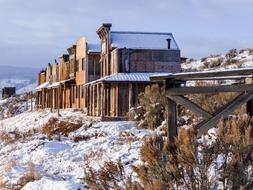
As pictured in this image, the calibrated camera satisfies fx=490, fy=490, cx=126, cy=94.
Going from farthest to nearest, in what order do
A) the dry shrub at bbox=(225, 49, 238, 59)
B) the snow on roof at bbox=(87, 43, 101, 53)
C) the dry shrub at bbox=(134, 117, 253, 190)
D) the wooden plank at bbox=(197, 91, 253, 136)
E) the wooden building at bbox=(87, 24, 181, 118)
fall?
the dry shrub at bbox=(225, 49, 238, 59) < the snow on roof at bbox=(87, 43, 101, 53) < the wooden building at bbox=(87, 24, 181, 118) < the wooden plank at bbox=(197, 91, 253, 136) < the dry shrub at bbox=(134, 117, 253, 190)

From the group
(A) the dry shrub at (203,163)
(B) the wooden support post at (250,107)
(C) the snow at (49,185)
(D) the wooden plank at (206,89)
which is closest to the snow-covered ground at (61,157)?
(C) the snow at (49,185)

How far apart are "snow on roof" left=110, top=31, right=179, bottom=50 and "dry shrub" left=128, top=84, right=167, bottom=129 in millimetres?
12020

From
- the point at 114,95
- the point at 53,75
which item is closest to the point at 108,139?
the point at 114,95

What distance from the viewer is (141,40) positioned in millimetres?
34938

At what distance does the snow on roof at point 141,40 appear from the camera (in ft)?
112

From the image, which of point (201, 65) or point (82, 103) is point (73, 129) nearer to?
point (82, 103)

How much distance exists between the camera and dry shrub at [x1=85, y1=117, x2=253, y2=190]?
7.21 meters

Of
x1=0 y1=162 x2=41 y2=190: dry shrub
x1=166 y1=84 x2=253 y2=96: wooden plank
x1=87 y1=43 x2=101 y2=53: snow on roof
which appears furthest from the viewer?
x1=87 y1=43 x2=101 y2=53: snow on roof

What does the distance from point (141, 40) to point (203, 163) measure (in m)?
28.0

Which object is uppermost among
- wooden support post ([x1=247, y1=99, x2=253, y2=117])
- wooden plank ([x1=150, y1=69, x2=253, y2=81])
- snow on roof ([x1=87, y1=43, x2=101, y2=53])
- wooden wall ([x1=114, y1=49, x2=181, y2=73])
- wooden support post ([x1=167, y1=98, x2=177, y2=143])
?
snow on roof ([x1=87, y1=43, x2=101, y2=53])

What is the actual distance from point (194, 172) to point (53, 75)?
1915 inches

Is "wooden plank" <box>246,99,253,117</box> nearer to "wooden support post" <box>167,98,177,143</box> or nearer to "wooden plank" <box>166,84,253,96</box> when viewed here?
"wooden plank" <box>166,84,253,96</box>

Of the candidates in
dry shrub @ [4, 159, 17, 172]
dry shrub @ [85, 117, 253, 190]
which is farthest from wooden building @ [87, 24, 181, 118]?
dry shrub @ [85, 117, 253, 190]

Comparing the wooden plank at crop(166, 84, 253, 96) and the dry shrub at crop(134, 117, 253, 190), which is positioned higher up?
the wooden plank at crop(166, 84, 253, 96)
